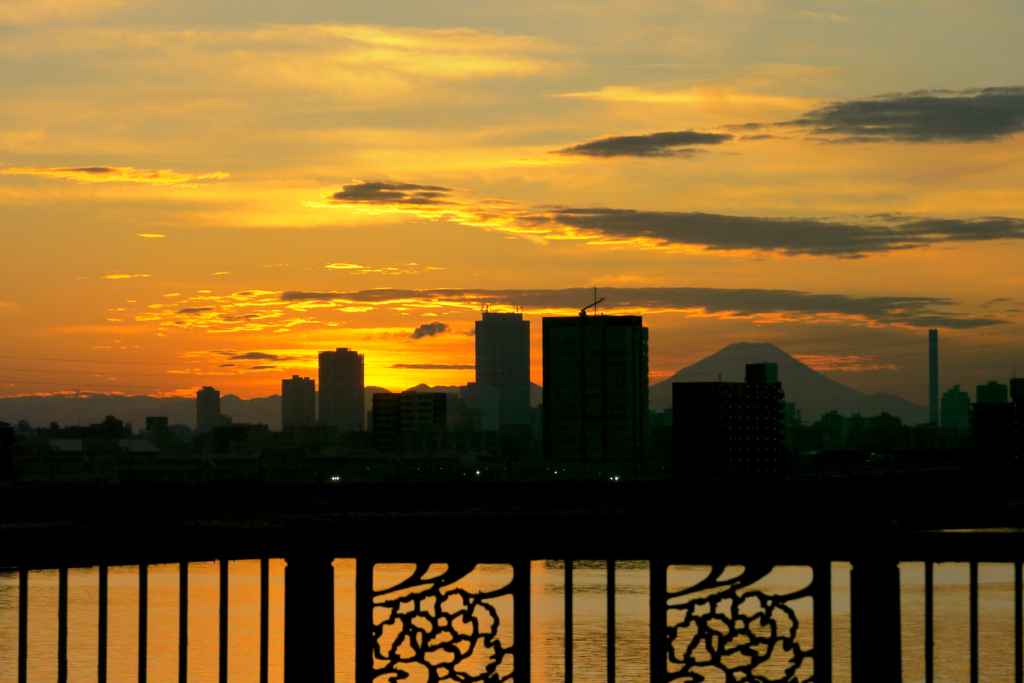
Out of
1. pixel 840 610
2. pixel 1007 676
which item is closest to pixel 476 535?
pixel 1007 676

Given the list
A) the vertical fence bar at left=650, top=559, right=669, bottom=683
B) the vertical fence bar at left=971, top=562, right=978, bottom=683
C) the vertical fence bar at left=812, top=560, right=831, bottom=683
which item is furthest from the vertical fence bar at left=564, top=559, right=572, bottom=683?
the vertical fence bar at left=971, top=562, right=978, bottom=683

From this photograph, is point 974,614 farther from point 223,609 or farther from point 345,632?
point 345,632

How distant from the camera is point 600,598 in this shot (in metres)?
42.8

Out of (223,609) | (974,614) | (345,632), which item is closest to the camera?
(223,609)

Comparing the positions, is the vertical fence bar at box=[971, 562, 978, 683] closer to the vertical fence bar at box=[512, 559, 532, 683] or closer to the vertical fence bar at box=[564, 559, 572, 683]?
the vertical fence bar at box=[564, 559, 572, 683]

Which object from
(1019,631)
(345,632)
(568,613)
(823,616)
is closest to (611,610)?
(568,613)

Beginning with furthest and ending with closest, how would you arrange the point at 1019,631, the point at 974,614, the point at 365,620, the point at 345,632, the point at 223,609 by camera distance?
the point at 345,632
the point at 1019,631
the point at 365,620
the point at 974,614
the point at 223,609

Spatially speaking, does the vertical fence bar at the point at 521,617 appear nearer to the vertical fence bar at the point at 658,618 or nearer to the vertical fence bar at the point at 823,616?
the vertical fence bar at the point at 658,618

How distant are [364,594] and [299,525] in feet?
1.33

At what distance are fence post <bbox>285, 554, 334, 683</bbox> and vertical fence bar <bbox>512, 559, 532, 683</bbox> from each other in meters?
0.82

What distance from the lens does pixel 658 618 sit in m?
5.08

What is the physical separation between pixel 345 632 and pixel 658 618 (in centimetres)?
2440

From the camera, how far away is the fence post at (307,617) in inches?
205

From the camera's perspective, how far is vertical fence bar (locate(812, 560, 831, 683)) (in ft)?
16.6
